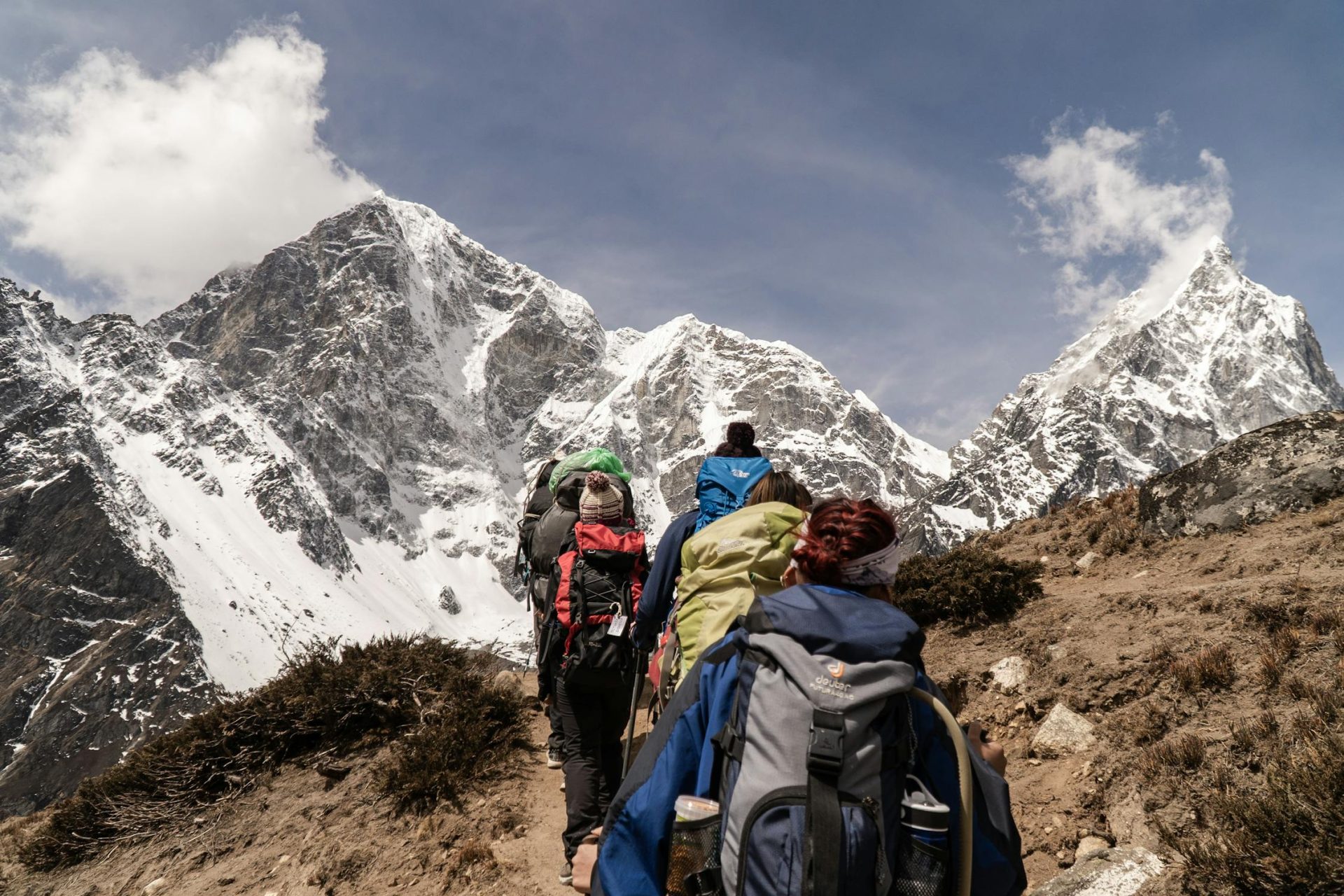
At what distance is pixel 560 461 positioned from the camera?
6973 mm

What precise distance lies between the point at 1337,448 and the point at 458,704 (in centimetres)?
1044

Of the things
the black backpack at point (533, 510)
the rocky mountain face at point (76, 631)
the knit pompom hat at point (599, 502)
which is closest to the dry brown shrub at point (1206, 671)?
the knit pompom hat at point (599, 502)

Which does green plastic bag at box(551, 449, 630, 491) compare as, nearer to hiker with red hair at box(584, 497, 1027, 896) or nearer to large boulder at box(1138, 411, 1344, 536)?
hiker with red hair at box(584, 497, 1027, 896)

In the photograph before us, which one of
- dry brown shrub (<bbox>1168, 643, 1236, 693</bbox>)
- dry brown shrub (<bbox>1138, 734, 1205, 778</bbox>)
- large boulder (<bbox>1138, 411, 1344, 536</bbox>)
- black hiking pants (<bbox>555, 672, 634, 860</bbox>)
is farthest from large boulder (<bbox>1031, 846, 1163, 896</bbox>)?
large boulder (<bbox>1138, 411, 1344, 536</bbox>)

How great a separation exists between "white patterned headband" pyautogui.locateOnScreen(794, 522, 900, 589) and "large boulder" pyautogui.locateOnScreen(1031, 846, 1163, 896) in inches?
97.3

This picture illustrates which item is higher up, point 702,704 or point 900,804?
point 702,704

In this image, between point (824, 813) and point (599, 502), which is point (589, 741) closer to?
point (599, 502)

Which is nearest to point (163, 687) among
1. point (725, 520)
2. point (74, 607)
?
point (74, 607)

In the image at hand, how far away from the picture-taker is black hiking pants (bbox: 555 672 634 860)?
16.0ft

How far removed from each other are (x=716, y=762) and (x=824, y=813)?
45 cm

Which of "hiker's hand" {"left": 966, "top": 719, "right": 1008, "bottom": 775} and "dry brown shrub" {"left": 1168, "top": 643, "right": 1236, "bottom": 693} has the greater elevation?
"dry brown shrub" {"left": 1168, "top": 643, "right": 1236, "bottom": 693}

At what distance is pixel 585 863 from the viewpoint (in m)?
2.59

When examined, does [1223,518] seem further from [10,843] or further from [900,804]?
[10,843]

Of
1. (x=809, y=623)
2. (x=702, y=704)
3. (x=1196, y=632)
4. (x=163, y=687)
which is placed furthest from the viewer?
(x=163, y=687)
